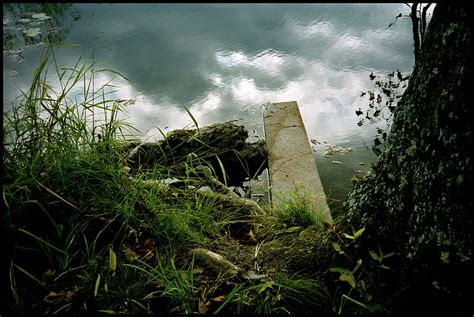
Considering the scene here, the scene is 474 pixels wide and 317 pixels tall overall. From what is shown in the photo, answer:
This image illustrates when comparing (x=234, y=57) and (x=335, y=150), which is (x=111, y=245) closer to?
(x=335, y=150)

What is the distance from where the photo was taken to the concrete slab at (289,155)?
2.98 metres

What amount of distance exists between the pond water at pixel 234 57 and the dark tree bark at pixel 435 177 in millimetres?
2003

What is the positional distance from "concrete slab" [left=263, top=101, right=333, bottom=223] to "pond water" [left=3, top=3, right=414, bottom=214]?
19 cm

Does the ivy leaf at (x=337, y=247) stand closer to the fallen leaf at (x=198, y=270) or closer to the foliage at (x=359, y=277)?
the foliage at (x=359, y=277)

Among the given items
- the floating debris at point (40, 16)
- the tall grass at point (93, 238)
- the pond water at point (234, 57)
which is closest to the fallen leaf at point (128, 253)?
the tall grass at point (93, 238)

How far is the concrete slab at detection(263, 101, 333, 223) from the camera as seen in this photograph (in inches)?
117

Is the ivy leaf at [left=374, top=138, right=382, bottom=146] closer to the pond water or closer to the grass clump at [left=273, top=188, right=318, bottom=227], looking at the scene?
the pond water

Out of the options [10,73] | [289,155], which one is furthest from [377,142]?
[10,73]

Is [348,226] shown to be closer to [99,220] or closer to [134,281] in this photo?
[134,281]

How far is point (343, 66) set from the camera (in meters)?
5.00

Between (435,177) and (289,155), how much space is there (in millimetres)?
2476

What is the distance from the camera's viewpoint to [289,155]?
3543mm

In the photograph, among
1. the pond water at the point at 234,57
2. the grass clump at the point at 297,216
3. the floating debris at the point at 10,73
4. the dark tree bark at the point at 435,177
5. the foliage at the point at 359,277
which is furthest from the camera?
the floating debris at the point at 10,73

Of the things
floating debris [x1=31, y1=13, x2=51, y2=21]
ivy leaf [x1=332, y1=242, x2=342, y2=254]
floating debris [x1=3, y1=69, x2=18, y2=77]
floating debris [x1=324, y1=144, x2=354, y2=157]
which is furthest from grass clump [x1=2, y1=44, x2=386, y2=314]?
floating debris [x1=31, y1=13, x2=51, y2=21]
